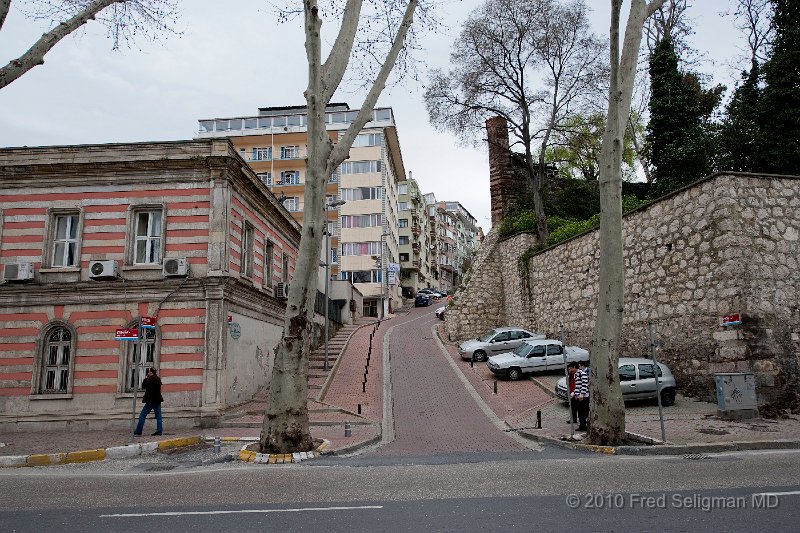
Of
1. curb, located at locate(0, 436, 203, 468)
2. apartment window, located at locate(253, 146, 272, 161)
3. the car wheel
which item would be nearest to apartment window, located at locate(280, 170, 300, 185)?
apartment window, located at locate(253, 146, 272, 161)

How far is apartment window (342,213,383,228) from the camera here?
53156 mm

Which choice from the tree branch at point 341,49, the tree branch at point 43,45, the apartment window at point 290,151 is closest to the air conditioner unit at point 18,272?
the tree branch at point 43,45

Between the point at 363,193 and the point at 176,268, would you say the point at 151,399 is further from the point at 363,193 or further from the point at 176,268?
the point at 363,193

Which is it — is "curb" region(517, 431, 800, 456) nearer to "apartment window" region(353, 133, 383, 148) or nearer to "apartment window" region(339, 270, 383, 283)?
"apartment window" region(339, 270, 383, 283)

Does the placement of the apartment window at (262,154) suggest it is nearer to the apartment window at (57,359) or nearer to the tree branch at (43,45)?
the apartment window at (57,359)

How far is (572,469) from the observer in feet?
27.7

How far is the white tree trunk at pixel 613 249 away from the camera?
10.7 meters

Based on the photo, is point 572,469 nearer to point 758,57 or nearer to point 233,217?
point 233,217

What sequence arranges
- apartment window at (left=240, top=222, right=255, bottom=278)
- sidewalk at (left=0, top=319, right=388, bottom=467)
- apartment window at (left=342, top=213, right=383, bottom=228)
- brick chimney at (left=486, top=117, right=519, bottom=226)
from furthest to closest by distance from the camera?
apartment window at (left=342, top=213, right=383, bottom=228) → brick chimney at (left=486, top=117, right=519, bottom=226) → apartment window at (left=240, top=222, right=255, bottom=278) → sidewalk at (left=0, top=319, right=388, bottom=467)

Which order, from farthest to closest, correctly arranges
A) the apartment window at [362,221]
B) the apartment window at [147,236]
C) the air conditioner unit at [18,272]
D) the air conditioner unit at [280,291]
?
the apartment window at [362,221] → the air conditioner unit at [280,291] → the apartment window at [147,236] → the air conditioner unit at [18,272]

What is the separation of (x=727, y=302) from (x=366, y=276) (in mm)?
40797

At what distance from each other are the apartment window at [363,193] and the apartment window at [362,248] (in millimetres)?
4409

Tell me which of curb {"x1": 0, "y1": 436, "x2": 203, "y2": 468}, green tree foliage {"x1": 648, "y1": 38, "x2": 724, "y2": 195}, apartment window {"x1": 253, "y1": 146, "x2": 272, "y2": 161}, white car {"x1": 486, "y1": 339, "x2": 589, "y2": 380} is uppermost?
apartment window {"x1": 253, "y1": 146, "x2": 272, "y2": 161}

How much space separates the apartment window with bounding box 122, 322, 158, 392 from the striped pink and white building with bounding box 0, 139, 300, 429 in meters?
0.03
